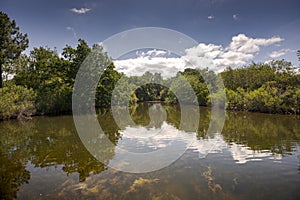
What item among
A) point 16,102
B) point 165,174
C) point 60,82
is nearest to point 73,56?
point 60,82

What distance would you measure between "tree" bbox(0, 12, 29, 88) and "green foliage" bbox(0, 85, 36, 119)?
4.25m

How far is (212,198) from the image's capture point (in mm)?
5312

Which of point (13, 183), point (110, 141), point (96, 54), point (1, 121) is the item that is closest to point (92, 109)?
point (96, 54)

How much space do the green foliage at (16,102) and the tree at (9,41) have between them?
425cm

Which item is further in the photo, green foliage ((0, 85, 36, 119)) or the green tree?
the green tree

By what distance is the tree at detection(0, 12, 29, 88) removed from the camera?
23.4 meters

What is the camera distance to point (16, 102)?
22328 mm

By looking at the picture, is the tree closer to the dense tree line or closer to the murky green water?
the dense tree line

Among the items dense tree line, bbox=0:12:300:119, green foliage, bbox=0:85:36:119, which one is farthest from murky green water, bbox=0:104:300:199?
dense tree line, bbox=0:12:300:119

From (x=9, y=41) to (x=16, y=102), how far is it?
7.47 meters

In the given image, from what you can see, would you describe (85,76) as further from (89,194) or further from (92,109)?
(89,194)

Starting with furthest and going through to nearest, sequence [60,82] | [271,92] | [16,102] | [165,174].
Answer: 1. [60,82]
2. [271,92]
3. [16,102]
4. [165,174]

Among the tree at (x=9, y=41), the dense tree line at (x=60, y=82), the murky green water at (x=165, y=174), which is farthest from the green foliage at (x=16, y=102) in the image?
the murky green water at (x=165, y=174)

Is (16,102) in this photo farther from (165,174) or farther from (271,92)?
(271,92)
